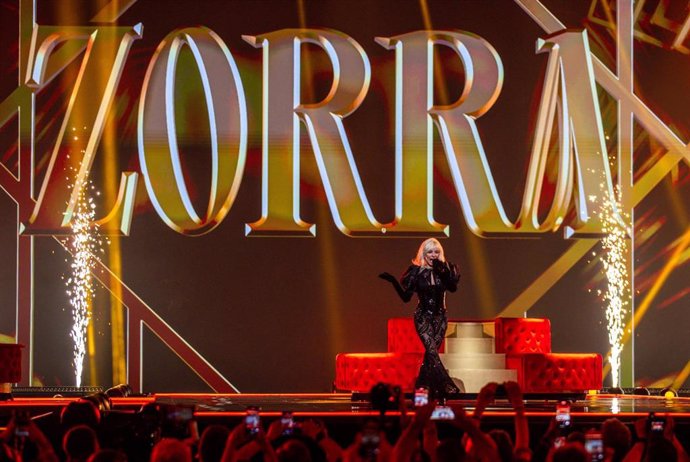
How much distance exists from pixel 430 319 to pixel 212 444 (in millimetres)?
5491

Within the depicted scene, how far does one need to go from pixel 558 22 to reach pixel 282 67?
9.54 ft

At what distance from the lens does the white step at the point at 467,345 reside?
10227mm

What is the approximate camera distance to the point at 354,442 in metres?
3.64

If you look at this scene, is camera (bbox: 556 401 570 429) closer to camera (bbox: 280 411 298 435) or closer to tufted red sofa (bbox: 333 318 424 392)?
camera (bbox: 280 411 298 435)

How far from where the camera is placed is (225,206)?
1111 cm

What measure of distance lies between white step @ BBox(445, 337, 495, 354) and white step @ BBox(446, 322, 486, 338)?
47 mm

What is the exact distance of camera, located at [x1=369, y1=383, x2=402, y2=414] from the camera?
366cm

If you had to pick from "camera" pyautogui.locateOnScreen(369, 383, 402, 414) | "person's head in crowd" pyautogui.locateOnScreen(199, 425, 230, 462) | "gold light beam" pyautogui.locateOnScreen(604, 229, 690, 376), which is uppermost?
"gold light beam" pyautogui.locateOnScreen(604, 229, 690, 376)

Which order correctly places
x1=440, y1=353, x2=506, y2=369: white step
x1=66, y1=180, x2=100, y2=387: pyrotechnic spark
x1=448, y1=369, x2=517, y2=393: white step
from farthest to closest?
x1=66, y1=180, x2=100, y2=387: pyrotechnic spark < x1=440, y1=353, x2=506, y2=369: white step < x1=448, y1=369, x2=517, y2=393: white step

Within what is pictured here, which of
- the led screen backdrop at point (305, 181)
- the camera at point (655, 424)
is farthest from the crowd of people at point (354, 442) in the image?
the led screen backdrop at point (305, 181)

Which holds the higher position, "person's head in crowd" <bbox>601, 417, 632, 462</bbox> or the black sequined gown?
the black sequined gown

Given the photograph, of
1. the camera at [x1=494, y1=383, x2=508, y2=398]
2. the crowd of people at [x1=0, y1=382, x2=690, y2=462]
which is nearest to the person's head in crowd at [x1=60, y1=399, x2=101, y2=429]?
the crowd of people at [x1=0, y1=382, x2=690, y2=462]

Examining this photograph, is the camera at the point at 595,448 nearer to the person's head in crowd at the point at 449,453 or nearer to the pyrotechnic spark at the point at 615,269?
the person's head in crowd at the point at 449,453

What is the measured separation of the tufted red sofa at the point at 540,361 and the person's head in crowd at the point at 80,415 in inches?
237
